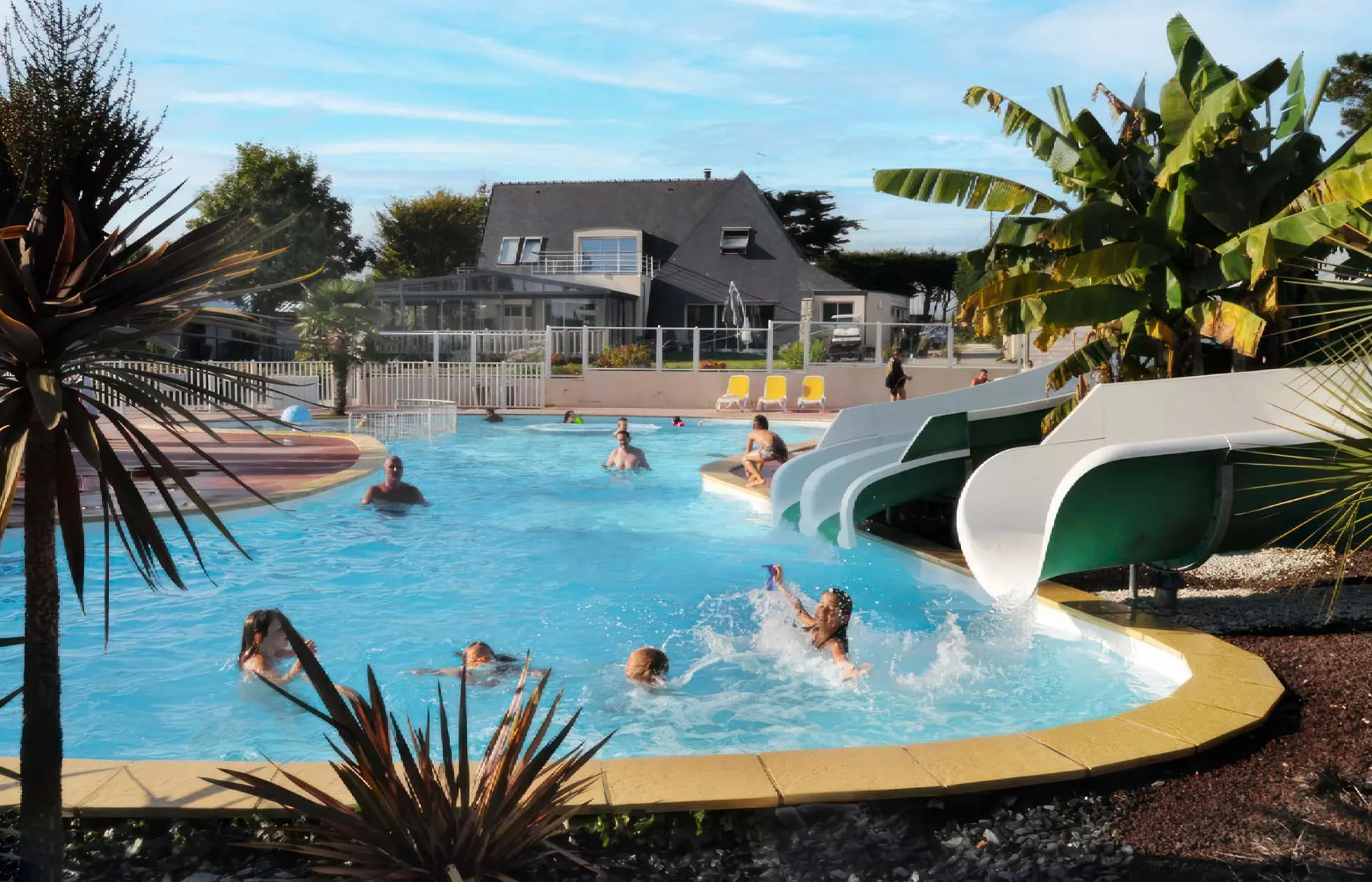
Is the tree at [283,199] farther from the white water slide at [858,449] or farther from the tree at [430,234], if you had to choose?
the white water slide at [858,449]

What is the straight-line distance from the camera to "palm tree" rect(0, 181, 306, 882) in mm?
2664

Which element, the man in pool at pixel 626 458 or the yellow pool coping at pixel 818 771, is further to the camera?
the man in pool at pixel 626 458

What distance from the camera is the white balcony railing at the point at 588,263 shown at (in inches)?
1729

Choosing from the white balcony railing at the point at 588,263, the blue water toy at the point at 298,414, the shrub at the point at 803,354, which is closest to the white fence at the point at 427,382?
the blue water toy at the point at 298,414

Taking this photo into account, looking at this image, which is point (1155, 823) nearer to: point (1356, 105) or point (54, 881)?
point (54, 881)

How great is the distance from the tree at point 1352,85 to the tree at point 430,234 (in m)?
46.0

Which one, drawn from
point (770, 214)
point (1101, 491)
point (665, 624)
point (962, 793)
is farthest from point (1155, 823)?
point (770, 214)

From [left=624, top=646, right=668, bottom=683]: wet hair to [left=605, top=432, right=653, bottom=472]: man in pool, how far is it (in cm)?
923

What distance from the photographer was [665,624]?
874 cm

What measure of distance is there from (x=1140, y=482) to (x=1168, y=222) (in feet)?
12.4

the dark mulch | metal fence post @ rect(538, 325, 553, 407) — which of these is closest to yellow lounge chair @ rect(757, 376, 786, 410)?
metal fence post @ rect(538, 325, 553, 407)

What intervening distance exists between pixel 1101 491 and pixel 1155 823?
283cm

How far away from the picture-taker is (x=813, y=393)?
86.3 feet

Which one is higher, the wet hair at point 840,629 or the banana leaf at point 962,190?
the banana leaf at point 962,190
